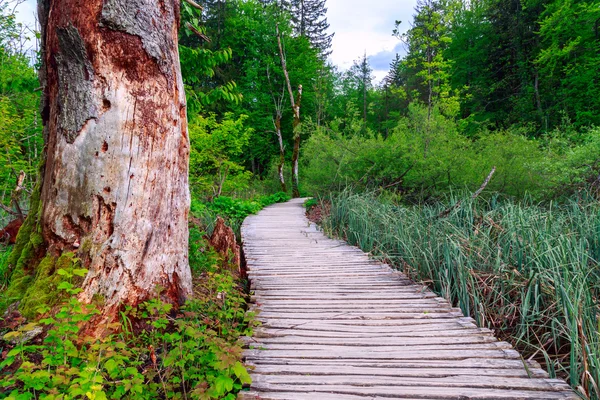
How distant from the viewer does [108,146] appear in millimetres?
Result: 2170

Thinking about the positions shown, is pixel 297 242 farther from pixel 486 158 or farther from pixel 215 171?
pixel 215 171

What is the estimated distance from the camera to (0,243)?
3.82 metres

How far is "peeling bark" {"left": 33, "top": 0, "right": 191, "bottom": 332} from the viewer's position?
2.12 m

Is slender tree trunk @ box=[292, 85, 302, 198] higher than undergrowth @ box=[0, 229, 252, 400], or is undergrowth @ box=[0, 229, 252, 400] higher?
slender tree trunk @ box=[292, 85, 302, 198]

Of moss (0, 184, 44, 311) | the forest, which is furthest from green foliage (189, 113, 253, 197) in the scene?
moss (0, 184, 44, 311)

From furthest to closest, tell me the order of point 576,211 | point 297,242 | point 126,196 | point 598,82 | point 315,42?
point 315,42 → point 598,82 → point 297,242 → point 576,211 → point 126,196

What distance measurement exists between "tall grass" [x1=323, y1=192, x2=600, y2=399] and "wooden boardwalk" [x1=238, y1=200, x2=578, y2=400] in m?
0.21

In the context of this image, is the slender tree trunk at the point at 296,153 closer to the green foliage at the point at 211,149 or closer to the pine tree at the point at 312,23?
the green foliage at the point at 211,149

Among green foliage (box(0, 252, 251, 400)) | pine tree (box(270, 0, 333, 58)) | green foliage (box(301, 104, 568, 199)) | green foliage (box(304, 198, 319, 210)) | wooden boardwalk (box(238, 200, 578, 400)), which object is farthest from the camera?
pine tree (box(270, 0, 333, 58))

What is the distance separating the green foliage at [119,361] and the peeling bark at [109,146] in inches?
9.8

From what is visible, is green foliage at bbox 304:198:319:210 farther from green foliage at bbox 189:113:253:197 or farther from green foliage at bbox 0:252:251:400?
green foliage at bbox 0:252:251:400

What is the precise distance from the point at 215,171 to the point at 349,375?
12.1m

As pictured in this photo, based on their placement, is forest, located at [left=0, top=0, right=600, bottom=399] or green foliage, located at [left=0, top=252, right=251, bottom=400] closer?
green foliage, located at [left=0, top=252, right=251, bottom=400]

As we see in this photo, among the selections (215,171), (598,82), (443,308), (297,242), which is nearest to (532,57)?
(598,82)
